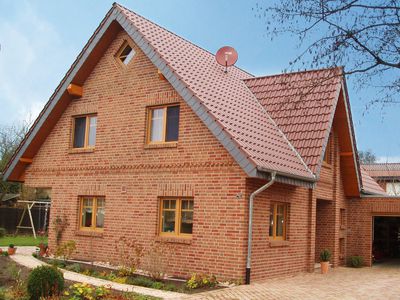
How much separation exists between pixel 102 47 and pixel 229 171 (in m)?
6.78

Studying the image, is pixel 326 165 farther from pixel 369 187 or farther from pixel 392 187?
pixel 392 187

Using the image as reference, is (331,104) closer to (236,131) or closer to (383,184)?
(236,131)

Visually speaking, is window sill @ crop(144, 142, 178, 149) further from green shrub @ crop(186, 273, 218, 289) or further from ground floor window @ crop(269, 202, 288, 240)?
green shrub @ crop(186, 273, 218, 289)

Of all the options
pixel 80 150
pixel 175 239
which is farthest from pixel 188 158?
pixel 80 150

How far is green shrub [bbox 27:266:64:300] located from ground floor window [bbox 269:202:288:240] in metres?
6.35

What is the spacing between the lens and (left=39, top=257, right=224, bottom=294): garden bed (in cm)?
1227

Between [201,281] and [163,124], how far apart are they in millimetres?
4869

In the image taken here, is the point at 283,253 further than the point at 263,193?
Yes

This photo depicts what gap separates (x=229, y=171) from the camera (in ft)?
44.0

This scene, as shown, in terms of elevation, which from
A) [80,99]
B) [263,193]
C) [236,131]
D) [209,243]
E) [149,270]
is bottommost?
[149,270]

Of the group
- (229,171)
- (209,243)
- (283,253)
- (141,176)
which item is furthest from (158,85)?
(283,253)

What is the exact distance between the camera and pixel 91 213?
55.8 feet

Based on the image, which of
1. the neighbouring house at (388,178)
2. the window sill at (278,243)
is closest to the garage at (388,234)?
the neighbouring house at (388,178)

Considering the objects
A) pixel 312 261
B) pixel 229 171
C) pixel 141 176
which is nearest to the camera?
pixel 229 171
